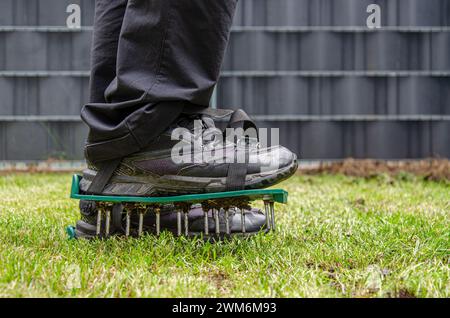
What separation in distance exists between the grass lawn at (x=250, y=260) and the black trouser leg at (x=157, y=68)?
0.91 feet

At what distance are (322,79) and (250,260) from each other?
10.9 feet

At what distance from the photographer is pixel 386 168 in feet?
13.4

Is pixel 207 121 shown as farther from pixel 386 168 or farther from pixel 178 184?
pixel 386 168

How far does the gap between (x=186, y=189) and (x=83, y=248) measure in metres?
0.28

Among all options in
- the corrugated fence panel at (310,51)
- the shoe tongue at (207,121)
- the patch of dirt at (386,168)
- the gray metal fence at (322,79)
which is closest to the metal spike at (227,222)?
the shoe tongue at (207,121)

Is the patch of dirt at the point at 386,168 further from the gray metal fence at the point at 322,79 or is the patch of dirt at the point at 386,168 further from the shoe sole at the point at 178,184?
the shoe sole at the point at 178,184

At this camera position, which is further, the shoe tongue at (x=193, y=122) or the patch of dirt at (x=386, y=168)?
the patch of dirt at (x=386, y=168)

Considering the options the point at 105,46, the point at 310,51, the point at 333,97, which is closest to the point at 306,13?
the point at 310,51

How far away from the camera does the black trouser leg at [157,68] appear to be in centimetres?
126

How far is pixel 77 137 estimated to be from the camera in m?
4.32

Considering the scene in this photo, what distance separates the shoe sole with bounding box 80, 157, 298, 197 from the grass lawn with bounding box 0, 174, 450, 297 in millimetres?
121

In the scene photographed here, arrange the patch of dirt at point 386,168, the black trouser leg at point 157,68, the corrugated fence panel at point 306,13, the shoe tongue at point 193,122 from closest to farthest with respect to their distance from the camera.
→ the black trouser leg at point 157,68
the shoe tongue at point 193,122
the patch of dirt at point 386,168
the corrugated fence panel at point 306,13

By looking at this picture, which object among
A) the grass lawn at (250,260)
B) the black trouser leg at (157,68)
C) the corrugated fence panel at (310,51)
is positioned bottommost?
the grass lawn at (250,260)
